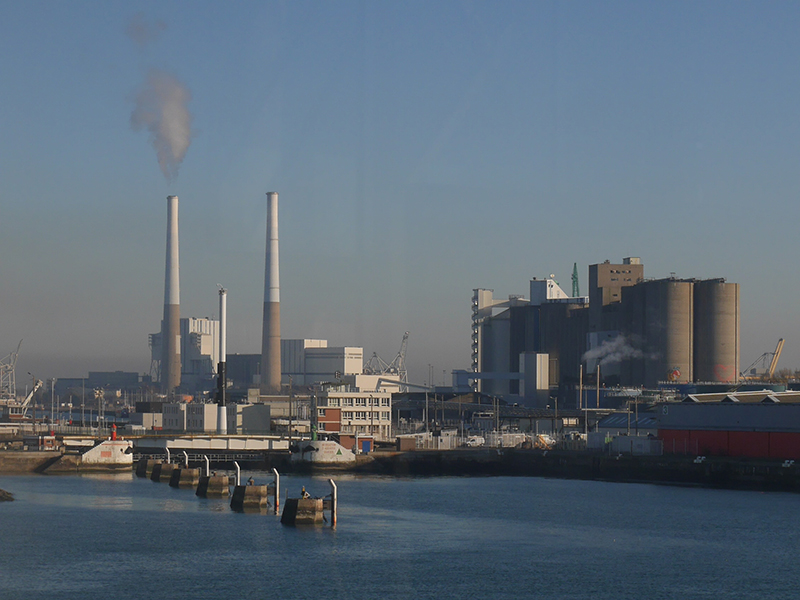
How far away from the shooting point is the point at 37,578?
3834 cm

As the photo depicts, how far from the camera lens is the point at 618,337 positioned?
564 feet

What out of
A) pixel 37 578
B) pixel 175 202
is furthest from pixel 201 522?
pixel 175 202

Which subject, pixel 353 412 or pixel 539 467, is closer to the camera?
pixel 539 467

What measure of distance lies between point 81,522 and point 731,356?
418 ft

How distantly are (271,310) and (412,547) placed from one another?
377 ft

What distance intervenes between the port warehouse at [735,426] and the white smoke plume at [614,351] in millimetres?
84229

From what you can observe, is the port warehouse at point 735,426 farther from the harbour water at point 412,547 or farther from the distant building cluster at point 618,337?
the distant building cluster at point 618,337

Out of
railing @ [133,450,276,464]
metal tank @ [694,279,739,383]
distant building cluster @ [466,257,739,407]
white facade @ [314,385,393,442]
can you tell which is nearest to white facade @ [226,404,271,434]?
white facade @ [314,385,393,442]

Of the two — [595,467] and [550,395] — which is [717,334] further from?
[595,467]

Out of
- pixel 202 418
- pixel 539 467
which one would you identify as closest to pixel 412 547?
pixel 539 467

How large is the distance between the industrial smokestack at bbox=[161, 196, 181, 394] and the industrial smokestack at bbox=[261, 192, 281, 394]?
13.0 m

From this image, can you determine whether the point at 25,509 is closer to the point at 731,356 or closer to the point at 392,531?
the point at 392,531

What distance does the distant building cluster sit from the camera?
161 m

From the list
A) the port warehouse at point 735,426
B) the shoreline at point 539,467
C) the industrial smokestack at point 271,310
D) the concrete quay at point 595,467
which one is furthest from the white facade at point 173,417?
the port warehouse at point 735,426
